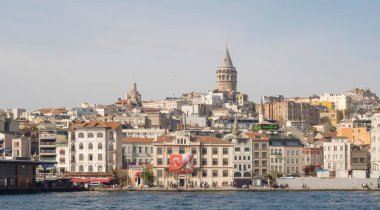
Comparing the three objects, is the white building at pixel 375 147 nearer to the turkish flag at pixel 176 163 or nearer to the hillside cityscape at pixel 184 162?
the hillside cityscape at pixel 184 162

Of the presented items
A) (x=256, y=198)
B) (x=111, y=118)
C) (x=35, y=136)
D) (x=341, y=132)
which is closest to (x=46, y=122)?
(x=111, y=118)

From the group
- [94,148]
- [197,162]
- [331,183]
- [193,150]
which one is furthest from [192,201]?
[94,148]

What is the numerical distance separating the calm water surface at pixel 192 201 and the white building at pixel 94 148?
38.1 feet

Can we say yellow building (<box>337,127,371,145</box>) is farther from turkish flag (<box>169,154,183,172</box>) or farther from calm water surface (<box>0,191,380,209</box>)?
calm water surface (<box>0,191,380,209</box>)

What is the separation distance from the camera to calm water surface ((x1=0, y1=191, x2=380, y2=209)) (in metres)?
75.6

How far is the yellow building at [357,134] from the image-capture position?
14373 centimetres

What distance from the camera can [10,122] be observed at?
145 meters

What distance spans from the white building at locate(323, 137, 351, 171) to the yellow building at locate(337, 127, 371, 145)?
2114 cm

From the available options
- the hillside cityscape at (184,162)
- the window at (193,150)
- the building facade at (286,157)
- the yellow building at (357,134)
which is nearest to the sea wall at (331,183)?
the hillside cityscape at (184,162)

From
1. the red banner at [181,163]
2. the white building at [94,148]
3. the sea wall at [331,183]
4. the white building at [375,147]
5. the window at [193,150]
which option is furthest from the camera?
the white building at [375,147]

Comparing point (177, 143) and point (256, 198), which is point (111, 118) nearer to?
point (177, 143)

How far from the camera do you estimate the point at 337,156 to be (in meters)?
121

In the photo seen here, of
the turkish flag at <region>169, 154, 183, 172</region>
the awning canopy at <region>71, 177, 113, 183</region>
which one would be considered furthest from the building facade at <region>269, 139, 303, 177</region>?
the awning canopy at <region>71, 177, 113, 183</region>

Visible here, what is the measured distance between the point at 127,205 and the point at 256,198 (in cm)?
1601
